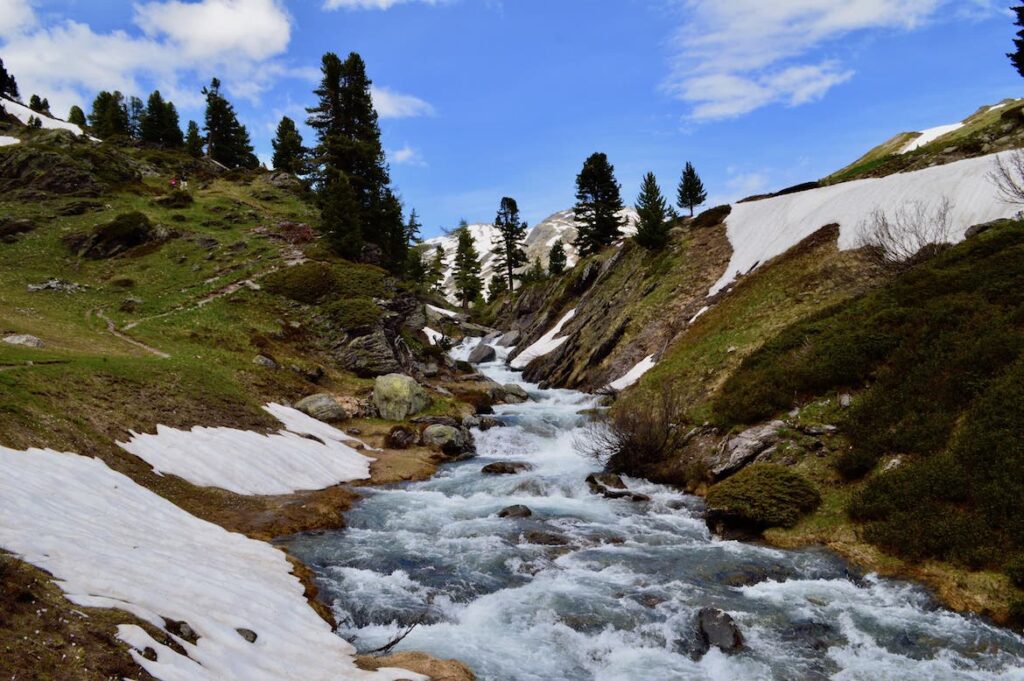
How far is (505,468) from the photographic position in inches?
935

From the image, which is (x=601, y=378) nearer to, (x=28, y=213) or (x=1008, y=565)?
(x=1008, y=565)

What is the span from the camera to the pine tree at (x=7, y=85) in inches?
4678

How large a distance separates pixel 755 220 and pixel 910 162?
11184 mm

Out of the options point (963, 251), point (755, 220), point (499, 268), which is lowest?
point (963, 251)

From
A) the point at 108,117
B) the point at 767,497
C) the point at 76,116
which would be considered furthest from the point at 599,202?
the point at 76,116

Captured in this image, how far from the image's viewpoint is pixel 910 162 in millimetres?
40906

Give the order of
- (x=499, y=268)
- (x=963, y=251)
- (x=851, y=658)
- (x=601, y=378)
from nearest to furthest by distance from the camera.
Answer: (x=851, y=658)
(x=963, y=251)
(x=601, y=378)
(x=499, y=268)

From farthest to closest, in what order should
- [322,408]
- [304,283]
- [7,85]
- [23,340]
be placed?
[7,85] → [304,283] → [322,408] → [23,340]

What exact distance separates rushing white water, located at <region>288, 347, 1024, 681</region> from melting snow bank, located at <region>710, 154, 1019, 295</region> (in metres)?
23.0

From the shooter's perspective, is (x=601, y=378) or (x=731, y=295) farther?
(x=601, y=378)

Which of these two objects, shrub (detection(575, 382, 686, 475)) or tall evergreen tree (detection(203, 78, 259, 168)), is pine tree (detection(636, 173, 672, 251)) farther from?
tall evergreen tree (detection(203, 78, 259, 168))

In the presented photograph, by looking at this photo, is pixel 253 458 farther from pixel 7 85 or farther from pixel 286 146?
pixel 7 85

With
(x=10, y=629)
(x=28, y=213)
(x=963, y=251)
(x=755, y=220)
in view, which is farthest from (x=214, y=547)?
(x=28, y=213)

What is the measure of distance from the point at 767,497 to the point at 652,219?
1581 inches
